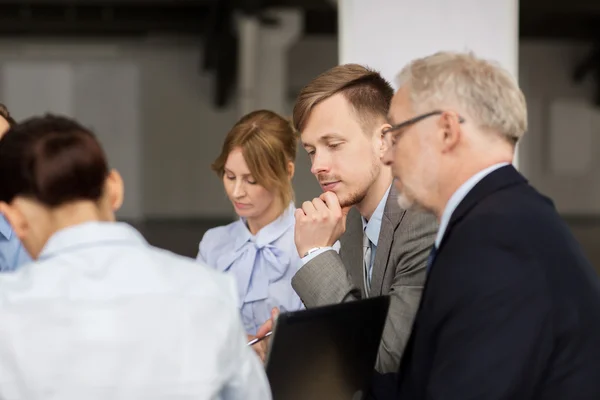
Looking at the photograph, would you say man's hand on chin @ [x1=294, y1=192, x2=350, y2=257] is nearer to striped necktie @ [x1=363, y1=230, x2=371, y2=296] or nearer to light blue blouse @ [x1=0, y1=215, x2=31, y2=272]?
striped necktie @ [x1=363, y1=230, x2=371, y2=296]

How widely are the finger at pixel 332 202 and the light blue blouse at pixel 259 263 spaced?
0.76 meters

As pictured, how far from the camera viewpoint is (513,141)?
1.77 metres

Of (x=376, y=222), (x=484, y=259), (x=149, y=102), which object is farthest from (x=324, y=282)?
(x=149, y=102)

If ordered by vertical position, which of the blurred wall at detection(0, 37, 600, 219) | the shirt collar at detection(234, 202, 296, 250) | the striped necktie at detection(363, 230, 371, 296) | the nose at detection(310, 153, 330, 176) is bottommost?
the blurred wall at detection(0, 37, 600, 219)

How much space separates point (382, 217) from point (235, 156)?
0.94 meters

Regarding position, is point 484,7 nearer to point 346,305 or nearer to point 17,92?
point 346,305

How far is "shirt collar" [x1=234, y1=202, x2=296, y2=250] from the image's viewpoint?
3.13 metres

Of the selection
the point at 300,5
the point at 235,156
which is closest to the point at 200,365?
the point at 235,156

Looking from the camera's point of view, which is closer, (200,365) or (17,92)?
(200,365)

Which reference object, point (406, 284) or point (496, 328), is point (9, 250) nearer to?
point (406, 284)

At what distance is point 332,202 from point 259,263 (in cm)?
91

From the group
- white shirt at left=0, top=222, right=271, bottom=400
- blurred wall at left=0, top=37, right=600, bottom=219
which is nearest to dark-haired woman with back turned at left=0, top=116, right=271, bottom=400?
white shirt at left=0, top=222, right=271, bottom=400

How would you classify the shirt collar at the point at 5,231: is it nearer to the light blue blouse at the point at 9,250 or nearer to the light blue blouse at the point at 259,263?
the light blue blouse at the point at 9,250

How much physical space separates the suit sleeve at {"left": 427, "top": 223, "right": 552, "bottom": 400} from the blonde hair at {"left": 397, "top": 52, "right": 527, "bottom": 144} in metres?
0.25
